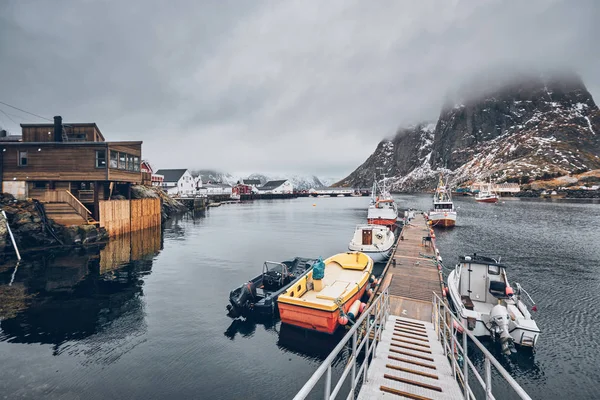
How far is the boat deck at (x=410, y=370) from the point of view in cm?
688

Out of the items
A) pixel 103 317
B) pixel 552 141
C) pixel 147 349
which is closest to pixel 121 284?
pixel 103 317

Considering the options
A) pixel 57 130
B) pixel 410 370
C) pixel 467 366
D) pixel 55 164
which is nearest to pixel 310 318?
pixel 410 370

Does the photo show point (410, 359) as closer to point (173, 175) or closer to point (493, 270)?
point (493, 270)

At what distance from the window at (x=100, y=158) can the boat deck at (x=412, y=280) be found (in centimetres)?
3655

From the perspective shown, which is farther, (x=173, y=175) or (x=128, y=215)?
(x=173, y=175)

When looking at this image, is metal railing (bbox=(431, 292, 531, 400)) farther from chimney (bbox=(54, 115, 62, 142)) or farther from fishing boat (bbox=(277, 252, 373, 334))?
chimney (bbox=(54, 115, 62, 142))

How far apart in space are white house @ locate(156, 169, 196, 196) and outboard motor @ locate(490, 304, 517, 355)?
12278cm

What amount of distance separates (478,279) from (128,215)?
43447mm

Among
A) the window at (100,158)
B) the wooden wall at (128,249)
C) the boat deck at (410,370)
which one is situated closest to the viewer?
the boat deck at (410,370)

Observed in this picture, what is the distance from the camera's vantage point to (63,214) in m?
34.8

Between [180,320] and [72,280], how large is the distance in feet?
41.5

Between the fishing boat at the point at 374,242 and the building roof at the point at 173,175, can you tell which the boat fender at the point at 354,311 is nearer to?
the fishing boat at the point at 374,242

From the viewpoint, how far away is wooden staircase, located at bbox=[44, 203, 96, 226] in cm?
3462

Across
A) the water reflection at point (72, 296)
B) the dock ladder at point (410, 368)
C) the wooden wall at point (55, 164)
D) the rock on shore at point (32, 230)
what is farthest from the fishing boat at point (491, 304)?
the wooden wall at point (55, 164)
